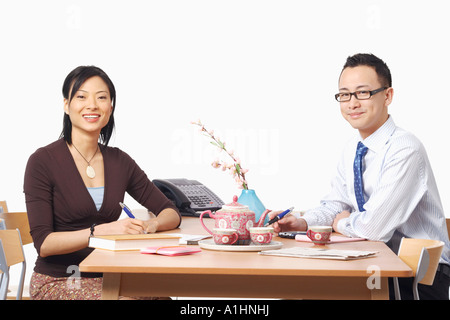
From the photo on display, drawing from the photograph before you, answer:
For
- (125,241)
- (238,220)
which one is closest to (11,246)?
(125,241)

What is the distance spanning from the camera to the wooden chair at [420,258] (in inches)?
71.7

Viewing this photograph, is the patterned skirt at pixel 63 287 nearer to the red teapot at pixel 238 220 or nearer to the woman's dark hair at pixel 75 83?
the red teapot at pixel 238 220

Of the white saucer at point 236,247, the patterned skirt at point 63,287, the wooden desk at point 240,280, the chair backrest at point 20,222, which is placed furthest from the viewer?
the chair backrest at point 20,222

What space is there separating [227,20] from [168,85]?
27.4 inches

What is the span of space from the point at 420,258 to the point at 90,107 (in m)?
1.39

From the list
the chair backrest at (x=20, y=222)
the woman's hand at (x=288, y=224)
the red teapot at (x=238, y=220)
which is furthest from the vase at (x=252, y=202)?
the chair backrest at (x=20, y=222)

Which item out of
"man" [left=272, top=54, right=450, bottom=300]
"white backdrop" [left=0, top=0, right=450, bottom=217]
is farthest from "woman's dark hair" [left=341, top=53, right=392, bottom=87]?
"white backdrop" [left=0, top=0, right=450, bottom=217]

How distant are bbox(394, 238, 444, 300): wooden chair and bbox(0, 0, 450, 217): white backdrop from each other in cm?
267

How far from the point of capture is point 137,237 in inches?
85.0

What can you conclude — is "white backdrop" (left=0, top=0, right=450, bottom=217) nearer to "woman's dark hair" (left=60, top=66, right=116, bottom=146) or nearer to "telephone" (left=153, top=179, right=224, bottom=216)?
"telephone" (left=153, top=179, right=224, bottom=216)

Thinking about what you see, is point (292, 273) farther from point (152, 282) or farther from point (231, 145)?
point (231, 145)

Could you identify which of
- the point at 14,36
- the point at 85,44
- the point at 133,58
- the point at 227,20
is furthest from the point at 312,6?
the point at 14,36

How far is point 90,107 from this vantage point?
2.43 m

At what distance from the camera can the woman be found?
86.2 inches
